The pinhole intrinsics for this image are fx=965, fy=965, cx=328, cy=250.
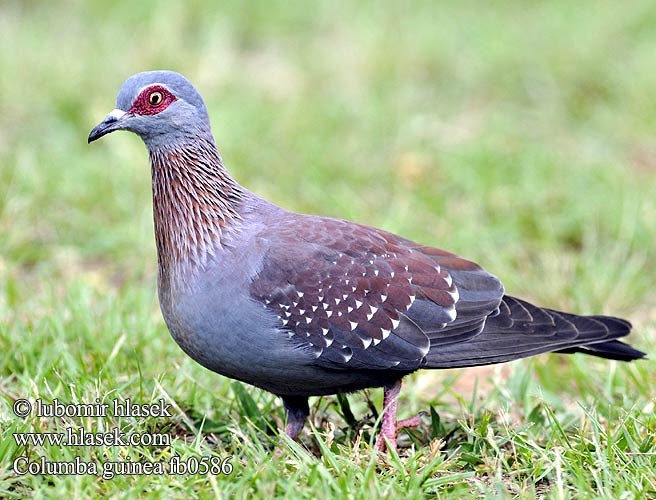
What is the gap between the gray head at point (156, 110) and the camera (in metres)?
4.45

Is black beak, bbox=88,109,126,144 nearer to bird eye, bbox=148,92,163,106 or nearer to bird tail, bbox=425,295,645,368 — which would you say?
bird eye, bbox=148,92,163,106

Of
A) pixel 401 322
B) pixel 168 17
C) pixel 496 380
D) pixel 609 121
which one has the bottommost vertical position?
pixel 496 380

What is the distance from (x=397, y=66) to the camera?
33.5 ft

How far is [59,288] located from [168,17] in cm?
482

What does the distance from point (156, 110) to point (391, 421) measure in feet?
5.91

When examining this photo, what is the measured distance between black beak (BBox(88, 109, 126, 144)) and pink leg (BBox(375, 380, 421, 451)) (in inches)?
68.7

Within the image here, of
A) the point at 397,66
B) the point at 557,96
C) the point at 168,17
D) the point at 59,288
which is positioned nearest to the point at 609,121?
the point at 557,96

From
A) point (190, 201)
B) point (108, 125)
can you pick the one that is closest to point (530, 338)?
point (190, 201)

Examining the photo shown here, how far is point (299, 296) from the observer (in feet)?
14.1

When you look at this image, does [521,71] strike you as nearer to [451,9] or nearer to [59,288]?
[451,9]

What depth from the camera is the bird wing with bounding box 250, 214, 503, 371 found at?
428cm

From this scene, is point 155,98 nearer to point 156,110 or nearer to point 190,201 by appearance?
point 156,110

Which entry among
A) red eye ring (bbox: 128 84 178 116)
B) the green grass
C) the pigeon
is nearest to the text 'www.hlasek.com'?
the green grass

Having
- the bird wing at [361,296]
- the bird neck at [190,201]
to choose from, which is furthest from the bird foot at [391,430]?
the bird neck at [190,201]
